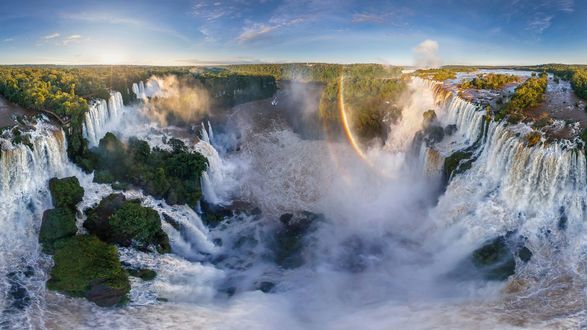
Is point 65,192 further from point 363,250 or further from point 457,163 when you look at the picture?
point 457,163

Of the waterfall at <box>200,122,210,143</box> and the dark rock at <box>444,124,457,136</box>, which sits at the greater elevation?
the dark rock at <box>444,124,457,136</box>

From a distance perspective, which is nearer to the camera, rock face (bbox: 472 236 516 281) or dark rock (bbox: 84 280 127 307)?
dark rock (bbox: 84 280 127 307)

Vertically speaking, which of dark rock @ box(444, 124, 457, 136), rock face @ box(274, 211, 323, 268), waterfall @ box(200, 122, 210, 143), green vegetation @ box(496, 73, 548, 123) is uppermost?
green vegetation @ box(496, 73, 548, 123)

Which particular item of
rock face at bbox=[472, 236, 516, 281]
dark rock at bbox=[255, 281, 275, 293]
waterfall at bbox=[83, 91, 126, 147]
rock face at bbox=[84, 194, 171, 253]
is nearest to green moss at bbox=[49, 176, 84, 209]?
rock face at bbox=[84, 194, 171, 253]

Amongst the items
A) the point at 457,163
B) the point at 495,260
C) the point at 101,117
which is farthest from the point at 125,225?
the point at 457,163

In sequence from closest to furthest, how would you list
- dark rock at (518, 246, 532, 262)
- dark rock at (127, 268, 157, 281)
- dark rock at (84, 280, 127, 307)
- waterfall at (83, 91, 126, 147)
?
dark rock at (84, 280, 127, 307)
dark rock at (518, 246, 532, 262)
dark rock at (127, 268, 157, 281)
waterfall at (83, 91, 126, 147)

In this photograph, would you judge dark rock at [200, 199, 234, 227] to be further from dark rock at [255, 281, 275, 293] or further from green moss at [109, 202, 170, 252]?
dark rock at [255, 281, 275, 293]

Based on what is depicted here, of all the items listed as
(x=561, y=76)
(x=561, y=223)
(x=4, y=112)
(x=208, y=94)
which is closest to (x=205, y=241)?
(x=4, y=112)
